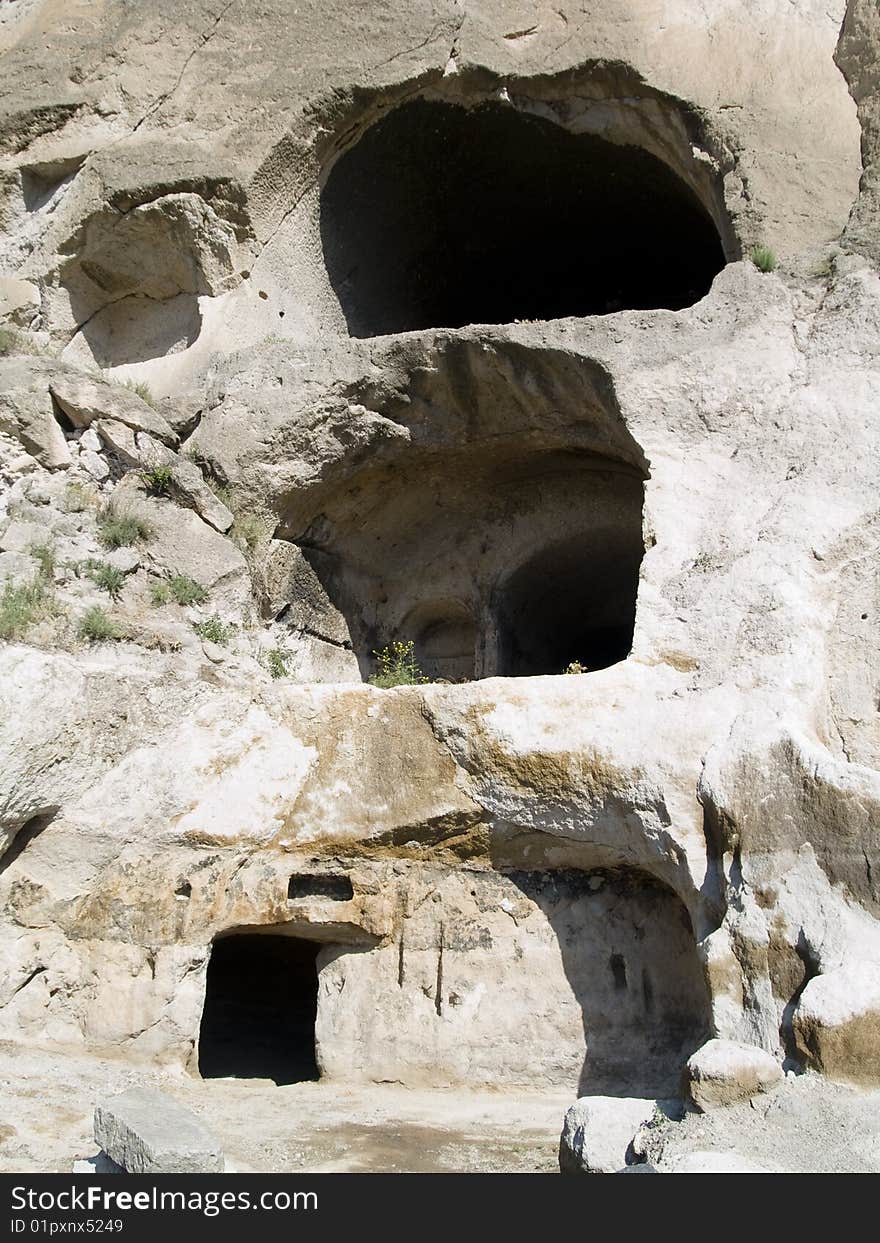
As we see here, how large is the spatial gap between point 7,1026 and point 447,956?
1.94 metres

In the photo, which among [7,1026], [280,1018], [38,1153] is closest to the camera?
[38,1153]

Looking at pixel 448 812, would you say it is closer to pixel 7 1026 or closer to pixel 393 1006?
pixel 393 1006

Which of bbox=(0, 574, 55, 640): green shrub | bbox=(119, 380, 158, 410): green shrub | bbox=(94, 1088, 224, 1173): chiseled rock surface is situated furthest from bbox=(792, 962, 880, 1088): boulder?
bbox=(119, 380, 158, 410): green shrub

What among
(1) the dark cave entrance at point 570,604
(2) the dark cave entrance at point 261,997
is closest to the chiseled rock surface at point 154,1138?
(2) the dark cave entrance at point 261,997

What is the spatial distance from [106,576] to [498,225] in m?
4.45

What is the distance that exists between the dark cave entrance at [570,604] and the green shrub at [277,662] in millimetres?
2021

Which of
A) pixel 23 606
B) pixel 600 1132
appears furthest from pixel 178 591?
pixel 600 1132

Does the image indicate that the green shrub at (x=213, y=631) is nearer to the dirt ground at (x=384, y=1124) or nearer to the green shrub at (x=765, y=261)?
the dirt ground at (x=384, y=1124)

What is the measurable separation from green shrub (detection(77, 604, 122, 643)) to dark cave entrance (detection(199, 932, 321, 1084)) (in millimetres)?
2237

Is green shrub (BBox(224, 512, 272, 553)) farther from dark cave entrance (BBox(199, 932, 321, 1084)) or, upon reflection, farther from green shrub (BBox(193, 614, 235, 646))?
dark cave entrance (BBox(199, 932, 321, 1084))

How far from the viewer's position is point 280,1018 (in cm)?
793

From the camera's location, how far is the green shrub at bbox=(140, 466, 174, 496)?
704 cm

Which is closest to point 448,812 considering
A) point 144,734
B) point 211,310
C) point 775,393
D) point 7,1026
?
point 144,734

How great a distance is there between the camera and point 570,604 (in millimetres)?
9633
